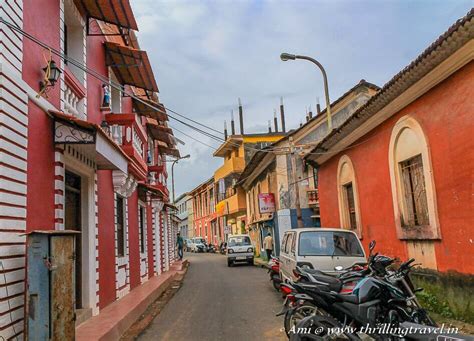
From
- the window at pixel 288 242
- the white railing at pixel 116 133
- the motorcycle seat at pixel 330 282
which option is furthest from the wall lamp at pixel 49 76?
the window at pixel 288 242

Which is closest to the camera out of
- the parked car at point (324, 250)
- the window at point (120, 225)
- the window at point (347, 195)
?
the parked car at point (324, 250)

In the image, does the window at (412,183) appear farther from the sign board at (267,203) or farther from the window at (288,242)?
the sign board at (267,203)

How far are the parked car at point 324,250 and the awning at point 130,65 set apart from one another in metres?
5.46

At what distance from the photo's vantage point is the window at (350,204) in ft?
41.8

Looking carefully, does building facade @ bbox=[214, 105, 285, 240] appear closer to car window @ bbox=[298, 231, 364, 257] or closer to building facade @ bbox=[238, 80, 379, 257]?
building facade @ bbox=[238, 80, 379, 257]

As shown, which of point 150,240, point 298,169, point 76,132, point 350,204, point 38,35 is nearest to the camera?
point 38,35

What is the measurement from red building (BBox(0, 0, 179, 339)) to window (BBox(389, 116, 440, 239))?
5.52 meters

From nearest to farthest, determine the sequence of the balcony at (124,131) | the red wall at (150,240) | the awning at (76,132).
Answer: the awning at (76,132) → the balcony at (124,131) → the red wall at (150,240)

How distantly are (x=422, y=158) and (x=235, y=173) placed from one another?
2962 centimetres

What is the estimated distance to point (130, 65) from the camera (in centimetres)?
1070

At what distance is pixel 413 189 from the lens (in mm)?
9109

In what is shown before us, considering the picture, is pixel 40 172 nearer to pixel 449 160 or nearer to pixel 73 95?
pixel 73 95

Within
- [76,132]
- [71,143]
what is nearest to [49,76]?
[76,132]

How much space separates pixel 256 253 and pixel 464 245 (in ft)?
78.5
